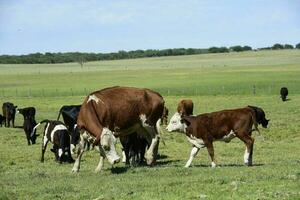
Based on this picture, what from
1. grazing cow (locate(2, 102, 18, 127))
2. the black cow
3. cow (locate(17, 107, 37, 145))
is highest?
the black cow

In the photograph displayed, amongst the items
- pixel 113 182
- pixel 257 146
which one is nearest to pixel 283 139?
pixel 257 146

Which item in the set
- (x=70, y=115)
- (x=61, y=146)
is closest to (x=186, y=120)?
(x=61, y=146)

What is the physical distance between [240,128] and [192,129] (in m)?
1.30

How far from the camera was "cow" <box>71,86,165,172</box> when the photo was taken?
13961mm

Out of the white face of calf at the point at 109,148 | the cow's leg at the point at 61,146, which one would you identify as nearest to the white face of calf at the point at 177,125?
the white face of calf at the point at 109,148

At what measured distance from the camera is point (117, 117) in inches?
594

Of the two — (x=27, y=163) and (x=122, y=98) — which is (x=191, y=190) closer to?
(x=122, y=98)

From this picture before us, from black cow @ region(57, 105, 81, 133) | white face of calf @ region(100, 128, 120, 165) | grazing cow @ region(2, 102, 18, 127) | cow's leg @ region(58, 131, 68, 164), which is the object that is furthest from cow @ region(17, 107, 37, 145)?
white face of calf @ region(100, 128, 120, 165)

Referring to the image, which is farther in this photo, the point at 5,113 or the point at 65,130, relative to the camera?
the point at 5,113

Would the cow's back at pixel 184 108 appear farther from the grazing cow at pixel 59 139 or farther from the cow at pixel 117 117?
the grazing cow at pixel 59 139

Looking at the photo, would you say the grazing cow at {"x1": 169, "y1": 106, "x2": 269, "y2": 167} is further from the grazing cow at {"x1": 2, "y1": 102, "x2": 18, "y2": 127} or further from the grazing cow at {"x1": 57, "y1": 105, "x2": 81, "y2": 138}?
the grazing cow at {"x1": 2, "y1": 102, "x2": 18, "y2": 127}

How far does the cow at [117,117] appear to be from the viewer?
45.8 ft

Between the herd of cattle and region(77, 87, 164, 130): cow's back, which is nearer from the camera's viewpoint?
the herd of cattle

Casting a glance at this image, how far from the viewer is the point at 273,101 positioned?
153 feet
